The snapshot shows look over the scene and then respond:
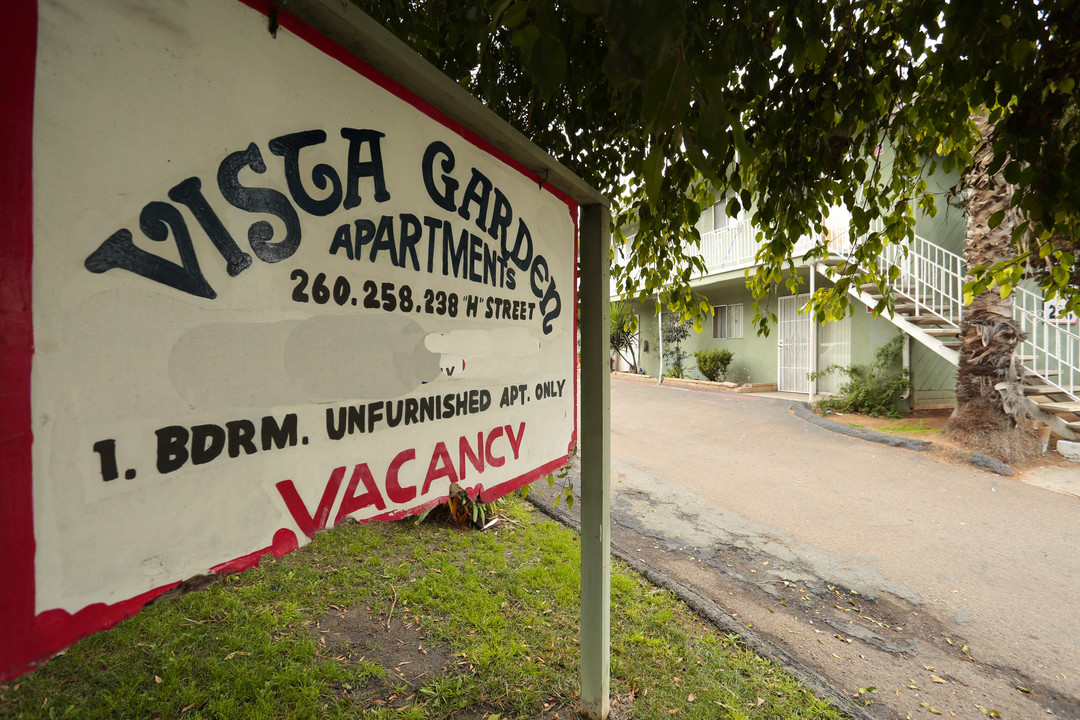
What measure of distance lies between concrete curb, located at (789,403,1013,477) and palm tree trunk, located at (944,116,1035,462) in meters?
0.33

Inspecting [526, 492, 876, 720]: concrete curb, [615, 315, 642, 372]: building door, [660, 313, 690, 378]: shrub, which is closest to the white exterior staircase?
[526, 492, 876, 720]: concrete curb

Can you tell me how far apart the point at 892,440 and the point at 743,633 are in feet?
20.5

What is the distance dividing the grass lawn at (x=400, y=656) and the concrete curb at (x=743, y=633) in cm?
7

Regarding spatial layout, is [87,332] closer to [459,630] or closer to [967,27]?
[967,27]

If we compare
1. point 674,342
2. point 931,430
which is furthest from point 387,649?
point 674,342

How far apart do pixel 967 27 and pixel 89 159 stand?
184 cm

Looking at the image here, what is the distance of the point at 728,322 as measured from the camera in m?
15.7

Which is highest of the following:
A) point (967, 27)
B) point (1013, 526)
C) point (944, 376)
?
point (967, 27)

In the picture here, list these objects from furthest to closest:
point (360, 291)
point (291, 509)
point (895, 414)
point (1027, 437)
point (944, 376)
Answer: point (944, 376), point (895, 414), point (1027, 437), point (360, 291), point (291, 509)

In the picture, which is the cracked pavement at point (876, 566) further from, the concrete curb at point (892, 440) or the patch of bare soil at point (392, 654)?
the patch of bare soil at point (392, 654)

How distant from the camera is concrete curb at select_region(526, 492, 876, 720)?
2.30 m

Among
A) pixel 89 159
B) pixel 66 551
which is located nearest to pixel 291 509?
pixel 66 551

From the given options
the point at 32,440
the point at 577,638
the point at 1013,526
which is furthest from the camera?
the point at 1013,526

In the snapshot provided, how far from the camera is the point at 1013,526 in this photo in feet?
14.9
